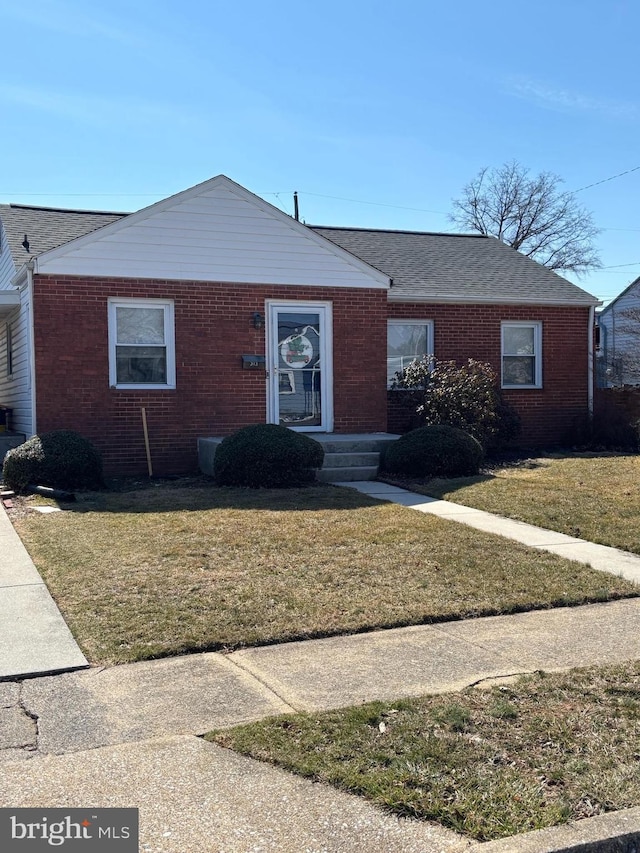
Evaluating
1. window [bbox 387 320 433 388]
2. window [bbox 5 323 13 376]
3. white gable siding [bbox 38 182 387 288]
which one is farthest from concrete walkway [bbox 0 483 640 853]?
window [bbox 387 320 433 388]

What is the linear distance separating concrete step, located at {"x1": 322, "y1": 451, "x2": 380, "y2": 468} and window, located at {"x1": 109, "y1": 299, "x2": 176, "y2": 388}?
116 inches

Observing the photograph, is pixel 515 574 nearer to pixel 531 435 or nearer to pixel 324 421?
pixel 324 421

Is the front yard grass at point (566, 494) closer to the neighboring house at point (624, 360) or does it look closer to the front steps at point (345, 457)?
the front steps at point (345, 457)

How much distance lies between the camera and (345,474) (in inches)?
488

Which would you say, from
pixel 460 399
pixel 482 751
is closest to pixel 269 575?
pixel 482 751

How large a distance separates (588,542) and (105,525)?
4972mm

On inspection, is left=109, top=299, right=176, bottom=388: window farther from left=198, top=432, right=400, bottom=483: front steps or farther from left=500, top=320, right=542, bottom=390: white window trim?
left=500, top=320, right=542, bottom=390: white window trim

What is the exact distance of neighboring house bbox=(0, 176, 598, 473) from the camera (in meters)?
12.8

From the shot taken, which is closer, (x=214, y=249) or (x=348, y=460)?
(x=348, y=460)

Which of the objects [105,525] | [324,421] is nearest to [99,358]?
[324,421]

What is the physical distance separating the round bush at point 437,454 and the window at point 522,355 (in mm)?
4971

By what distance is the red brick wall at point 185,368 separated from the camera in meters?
12.7

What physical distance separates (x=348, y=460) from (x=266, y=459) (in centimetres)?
191

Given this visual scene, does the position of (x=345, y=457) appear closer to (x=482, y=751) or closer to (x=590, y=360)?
(x=590, y=360)
